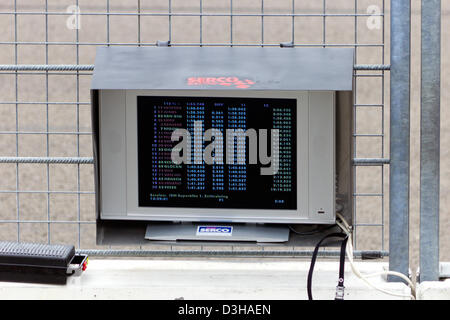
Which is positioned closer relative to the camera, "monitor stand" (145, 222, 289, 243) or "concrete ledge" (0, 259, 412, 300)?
"concrete ledge" (0, 259, 412, 300)

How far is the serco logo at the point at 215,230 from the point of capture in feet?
7.90

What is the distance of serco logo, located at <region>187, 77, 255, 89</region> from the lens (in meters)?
2.23

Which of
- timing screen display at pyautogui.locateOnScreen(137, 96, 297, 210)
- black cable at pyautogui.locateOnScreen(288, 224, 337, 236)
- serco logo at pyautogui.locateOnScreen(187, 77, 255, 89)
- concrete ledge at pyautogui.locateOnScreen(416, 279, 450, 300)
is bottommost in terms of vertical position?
concrete ledge at pyautogui.locateOnScreen(416, 279, 450, 300)

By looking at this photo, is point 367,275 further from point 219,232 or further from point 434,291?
point 219,232

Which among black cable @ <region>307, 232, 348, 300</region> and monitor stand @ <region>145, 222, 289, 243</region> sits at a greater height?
monitor stand @ <region>145, 222, 289, 243</region>

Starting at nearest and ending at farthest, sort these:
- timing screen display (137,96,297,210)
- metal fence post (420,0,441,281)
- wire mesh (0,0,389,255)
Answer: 1. metal fence post (420,0,441,281)
2. timing screen display (137,96,297,210)
3. wire mesh (0,0,389,255)

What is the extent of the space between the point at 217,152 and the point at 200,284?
434mm

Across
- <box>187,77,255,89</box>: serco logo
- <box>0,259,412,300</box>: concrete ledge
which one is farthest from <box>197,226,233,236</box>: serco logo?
<box>187,77,255,89</box>: serco logo

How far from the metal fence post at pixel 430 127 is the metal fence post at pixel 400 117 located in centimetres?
5

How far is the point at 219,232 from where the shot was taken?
2.41 metres

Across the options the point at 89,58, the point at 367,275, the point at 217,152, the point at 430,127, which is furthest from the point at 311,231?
the point at 89,58

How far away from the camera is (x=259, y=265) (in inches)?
97.6

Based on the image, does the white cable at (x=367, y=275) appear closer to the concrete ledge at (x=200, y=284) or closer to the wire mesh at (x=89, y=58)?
the concrete ledge at (x=200, y=284)

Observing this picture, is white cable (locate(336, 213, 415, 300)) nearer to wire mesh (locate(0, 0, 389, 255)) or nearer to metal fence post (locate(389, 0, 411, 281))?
metal fence post (locate(389, 0, 411, 281))
